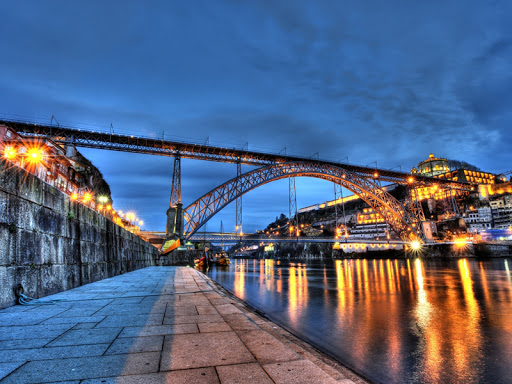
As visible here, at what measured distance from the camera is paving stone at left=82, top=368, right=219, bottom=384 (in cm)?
150

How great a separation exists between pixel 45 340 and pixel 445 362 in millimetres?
4384

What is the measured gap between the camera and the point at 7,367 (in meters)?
1.68

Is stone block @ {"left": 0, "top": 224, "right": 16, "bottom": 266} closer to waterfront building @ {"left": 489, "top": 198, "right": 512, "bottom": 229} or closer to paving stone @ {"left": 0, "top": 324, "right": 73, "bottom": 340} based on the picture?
paving stone @ {"left": 0, "top": 324, "right": 73, "bottom": 340}

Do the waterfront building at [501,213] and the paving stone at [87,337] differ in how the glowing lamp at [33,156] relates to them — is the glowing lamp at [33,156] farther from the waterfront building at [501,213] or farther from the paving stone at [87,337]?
the waterfront building at [501,213]

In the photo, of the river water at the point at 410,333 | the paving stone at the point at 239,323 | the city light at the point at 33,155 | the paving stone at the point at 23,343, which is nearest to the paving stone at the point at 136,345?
the paving stone at the point at 23,343

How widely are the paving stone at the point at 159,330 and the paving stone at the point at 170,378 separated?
3.11 ft

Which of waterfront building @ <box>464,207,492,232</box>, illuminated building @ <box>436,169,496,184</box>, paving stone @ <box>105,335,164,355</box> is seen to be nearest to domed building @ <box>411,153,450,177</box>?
illuminated building @ <box>436,169,496,184</box>

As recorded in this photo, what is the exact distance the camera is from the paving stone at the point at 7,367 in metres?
1.58

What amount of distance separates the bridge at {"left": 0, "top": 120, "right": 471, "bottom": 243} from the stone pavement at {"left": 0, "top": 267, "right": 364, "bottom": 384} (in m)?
20.1

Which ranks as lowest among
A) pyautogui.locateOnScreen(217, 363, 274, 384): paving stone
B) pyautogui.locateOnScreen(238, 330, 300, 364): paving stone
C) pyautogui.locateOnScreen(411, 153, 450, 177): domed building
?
pyautogui.locateOnScreen(238, 330, 300, 364): paving stone

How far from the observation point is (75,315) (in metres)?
3.15

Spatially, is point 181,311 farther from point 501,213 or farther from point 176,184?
point 501,213

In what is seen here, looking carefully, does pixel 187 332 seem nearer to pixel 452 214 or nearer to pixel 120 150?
pixel 120 150

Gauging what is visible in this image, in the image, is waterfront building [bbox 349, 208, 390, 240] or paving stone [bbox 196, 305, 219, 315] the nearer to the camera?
paving stone [bbox 196, 305, 219, 315]
